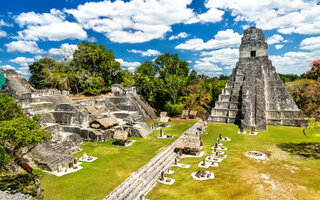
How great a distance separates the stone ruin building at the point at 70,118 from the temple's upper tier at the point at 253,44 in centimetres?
1707

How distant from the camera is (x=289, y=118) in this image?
23.3 meters

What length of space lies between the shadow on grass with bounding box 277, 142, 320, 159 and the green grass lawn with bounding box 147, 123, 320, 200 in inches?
5.1

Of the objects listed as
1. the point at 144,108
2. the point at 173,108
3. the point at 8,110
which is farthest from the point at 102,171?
the point at 173,108

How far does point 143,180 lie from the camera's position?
35.5ft

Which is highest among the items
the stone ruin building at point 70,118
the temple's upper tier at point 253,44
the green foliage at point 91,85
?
the temple's upper tier at point 253,44

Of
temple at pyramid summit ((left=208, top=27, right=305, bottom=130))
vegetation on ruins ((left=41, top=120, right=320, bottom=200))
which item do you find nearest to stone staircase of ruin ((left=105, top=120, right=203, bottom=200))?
vegetation on ruins ((left=41, top=120, right=320, bottom=200))

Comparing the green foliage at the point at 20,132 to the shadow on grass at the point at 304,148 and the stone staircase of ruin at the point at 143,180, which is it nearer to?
the stone staircase of ruin at the point at 143,180

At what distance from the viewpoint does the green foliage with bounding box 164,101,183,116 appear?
30750 mm

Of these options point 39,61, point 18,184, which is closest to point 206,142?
point 18,184

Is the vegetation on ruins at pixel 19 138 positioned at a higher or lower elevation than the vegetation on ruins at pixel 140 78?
lower

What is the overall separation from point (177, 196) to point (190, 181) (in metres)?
1.63

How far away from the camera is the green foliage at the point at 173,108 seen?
101ft

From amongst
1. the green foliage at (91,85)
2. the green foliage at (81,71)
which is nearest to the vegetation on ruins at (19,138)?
the green foliage at (91,85)

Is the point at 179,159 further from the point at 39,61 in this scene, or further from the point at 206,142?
the point at 39,61
